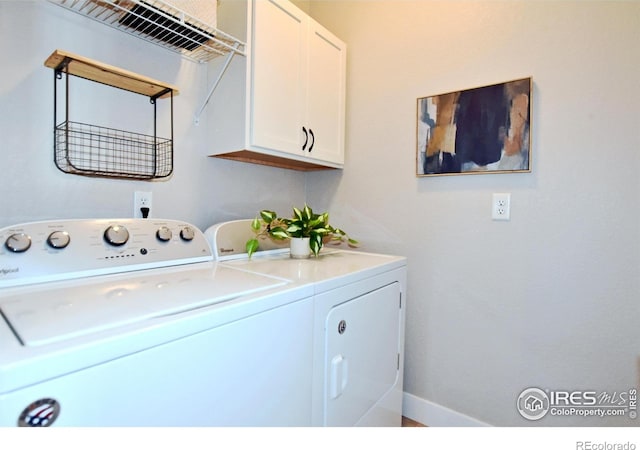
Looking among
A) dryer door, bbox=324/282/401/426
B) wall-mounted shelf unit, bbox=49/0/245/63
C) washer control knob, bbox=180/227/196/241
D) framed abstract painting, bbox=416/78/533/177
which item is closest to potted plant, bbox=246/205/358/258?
washer control knob, bbox=180/227/196/241

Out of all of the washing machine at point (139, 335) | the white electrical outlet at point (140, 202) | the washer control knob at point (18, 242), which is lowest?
the washing machine at point (139, 335)

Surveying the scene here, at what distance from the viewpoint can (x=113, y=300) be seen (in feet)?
2.54

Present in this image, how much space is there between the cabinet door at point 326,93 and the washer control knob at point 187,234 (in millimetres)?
733

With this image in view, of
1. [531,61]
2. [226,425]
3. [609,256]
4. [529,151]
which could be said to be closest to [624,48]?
[531,61]

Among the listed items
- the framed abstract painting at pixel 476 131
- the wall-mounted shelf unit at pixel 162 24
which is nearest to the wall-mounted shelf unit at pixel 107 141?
the wall-mounted shelf unit at pixel 162 24

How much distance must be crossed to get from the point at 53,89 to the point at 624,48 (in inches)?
83.8

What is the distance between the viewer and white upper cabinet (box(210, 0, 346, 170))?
1.44 meters

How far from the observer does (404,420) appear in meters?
1.76

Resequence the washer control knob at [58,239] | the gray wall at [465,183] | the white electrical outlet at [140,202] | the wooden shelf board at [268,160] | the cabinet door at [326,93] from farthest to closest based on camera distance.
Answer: the cabinet door at [326,93] → the wooden shelf board at [268,160] → the white electrical outlet at [140,202] → the gray wall at [465,183] → the washer control knob at [58,239]

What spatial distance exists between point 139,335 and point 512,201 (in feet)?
5.01

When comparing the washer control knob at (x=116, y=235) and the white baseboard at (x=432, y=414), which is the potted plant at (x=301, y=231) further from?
Answer: the white baseboard at (x=432, y=414)

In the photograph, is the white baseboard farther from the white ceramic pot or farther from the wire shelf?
the wire shelf

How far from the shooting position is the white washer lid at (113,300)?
2.00ft
